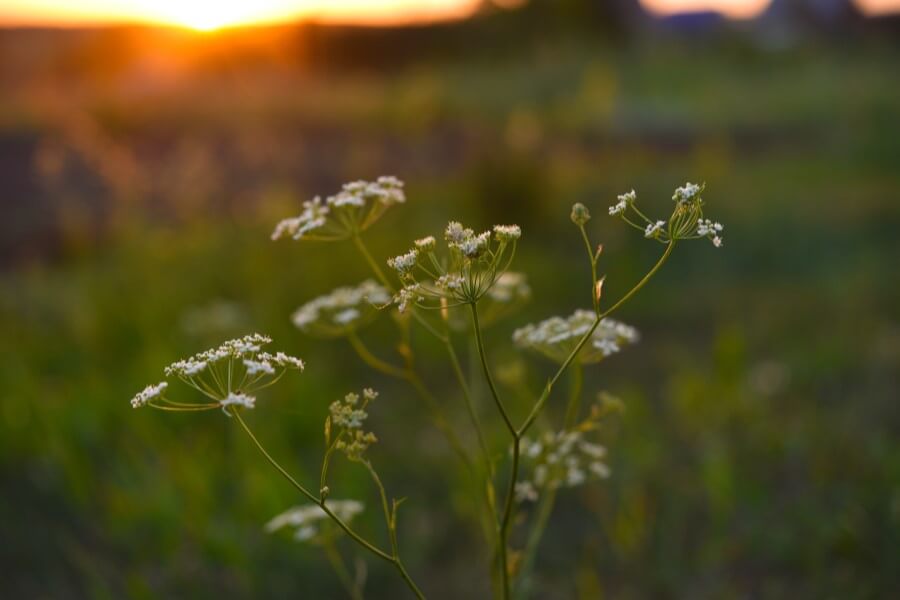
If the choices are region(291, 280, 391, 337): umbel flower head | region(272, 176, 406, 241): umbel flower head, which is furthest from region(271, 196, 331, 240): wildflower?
region(291, 280, 391, 337): umbel flower head

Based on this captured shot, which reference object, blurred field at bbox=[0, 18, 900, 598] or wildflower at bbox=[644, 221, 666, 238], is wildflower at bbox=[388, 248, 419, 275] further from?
blurred field at bbox=[0, 18, 900, 598]

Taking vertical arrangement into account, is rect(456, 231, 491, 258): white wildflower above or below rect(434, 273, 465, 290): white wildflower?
above

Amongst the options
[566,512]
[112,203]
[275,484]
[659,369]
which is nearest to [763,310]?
[659,369]

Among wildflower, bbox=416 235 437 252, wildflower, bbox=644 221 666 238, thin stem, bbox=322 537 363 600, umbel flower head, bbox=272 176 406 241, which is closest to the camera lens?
wildflower, bbox=644 221 666 238

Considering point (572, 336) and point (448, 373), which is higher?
point (448, 373)

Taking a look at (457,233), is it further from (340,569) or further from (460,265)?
(340,569)

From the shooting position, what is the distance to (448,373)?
16.6 feet

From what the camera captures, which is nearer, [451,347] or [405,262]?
[405,262]

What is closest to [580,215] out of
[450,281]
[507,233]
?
[507,233]

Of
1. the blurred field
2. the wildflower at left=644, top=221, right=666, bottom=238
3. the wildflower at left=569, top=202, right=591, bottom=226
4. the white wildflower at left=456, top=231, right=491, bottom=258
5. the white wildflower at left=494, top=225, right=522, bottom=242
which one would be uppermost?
the blurred field

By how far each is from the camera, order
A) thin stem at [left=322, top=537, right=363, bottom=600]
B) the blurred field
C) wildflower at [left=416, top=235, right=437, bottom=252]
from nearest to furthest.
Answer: wildflower at [left=416, top=235, right=437, bottom=252], thin stem at [left=322, top=537, right=363, bottom=600], the blurred field

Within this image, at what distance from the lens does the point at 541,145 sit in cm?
1126

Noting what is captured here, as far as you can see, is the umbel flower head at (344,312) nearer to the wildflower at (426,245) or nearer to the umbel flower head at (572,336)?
the umbel flower head at (572,336)

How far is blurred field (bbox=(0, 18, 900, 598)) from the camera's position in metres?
3.19
